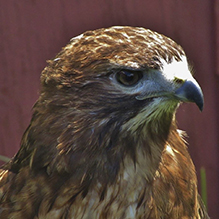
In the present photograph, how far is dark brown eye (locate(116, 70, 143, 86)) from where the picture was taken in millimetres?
2000

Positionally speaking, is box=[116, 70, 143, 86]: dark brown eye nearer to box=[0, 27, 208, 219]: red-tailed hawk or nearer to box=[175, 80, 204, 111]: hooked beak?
box=[0, 27, 208, 219]: red-tailed hawk

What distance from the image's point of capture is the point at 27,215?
2156 millimetres

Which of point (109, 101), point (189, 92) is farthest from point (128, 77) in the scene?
point (189, 92)

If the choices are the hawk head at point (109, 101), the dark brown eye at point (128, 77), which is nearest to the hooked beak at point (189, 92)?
the hawk head at point (109, 101)

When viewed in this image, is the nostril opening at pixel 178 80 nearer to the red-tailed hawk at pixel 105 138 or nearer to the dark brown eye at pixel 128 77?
the red-tailed hawk at pixel 105 138

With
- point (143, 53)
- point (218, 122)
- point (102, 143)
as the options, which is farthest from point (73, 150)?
point (218, 122)

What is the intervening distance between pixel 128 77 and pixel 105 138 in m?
0.27

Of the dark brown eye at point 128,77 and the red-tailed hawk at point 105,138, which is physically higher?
the dark brown eye at point 128,77

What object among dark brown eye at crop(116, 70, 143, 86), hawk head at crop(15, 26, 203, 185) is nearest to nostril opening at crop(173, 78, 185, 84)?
hawk head at crop(15, 26, 203, 185)

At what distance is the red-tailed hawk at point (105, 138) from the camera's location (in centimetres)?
203

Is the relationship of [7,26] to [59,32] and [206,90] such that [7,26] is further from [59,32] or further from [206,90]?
[206,90]

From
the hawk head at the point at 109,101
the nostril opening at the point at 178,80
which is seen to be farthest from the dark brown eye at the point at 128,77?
the nostril opening at the point at 178,80

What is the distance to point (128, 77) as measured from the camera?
2008 mm

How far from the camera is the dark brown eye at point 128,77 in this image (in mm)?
2000
